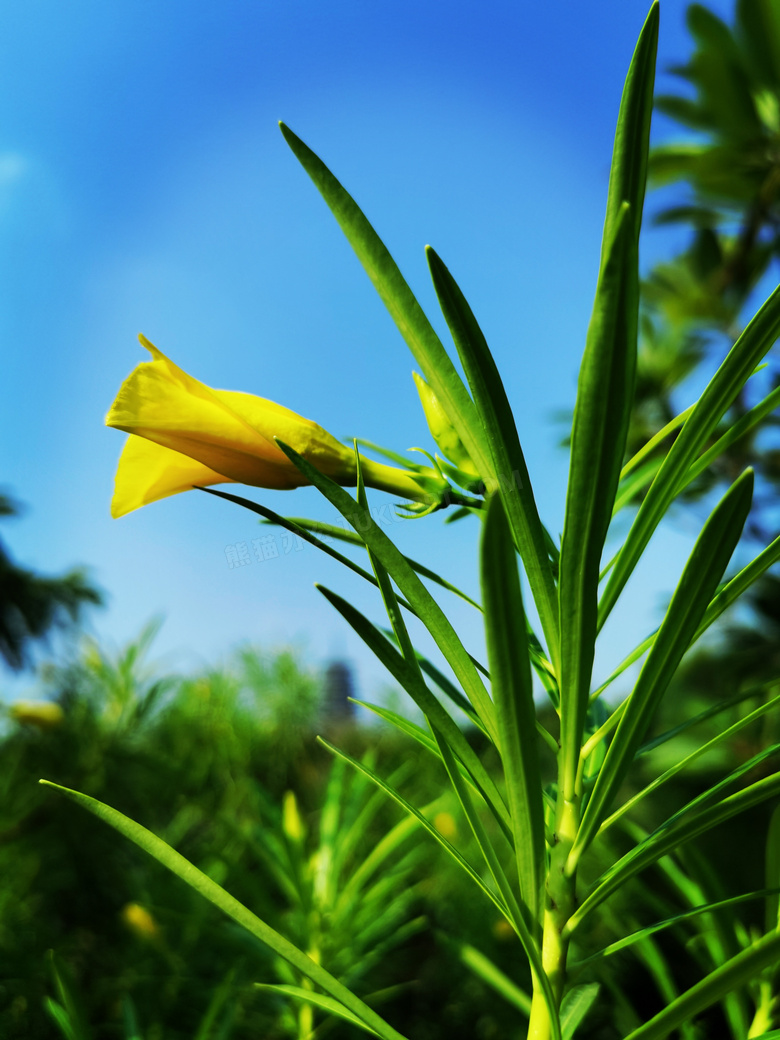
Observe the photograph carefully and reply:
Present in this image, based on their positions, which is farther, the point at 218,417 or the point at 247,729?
the point at 247,729

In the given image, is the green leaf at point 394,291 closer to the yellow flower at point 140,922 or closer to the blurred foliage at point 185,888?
the blurred foliage at point 185,888

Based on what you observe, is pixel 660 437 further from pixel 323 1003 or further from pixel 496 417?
pixel 323 1003

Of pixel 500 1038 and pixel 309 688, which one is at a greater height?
pixel 309 688

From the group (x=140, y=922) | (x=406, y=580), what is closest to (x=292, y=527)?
(x=406, y=580)

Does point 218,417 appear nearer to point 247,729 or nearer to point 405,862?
point 405,862

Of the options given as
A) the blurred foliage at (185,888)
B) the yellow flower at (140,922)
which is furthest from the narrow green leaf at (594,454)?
the yellow flower at (140,922)

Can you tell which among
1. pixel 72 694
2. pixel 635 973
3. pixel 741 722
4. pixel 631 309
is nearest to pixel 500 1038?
pixel 635 973

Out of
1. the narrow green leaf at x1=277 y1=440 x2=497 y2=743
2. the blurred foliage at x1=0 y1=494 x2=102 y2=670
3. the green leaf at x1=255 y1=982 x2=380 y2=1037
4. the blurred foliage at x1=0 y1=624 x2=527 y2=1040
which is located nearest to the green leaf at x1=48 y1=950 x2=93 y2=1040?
the green leaf at x1=255 y1=982 x2=380 y2=1037
